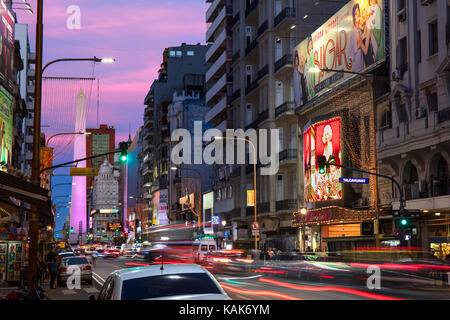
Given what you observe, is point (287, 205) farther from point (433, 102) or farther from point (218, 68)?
point (218, 68)

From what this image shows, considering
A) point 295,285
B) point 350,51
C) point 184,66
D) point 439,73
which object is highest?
point 184,66

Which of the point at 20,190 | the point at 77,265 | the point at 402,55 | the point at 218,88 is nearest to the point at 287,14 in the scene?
the point at 402,55

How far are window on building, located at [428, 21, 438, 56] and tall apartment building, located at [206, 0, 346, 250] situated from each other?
910 inches

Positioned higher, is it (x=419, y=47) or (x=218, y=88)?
(x=218, y=88)

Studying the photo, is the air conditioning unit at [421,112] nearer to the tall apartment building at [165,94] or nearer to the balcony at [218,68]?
the balcony at [218,68]

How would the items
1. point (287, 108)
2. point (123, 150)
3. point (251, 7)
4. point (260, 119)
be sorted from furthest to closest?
point (251, 7) → point (260, 119) → point (287, 108) → point (123, 150)

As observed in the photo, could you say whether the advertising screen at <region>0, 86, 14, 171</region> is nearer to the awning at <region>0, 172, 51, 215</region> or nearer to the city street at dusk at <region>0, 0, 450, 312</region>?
the city street at dusk at <region>0, 0, 450, 312</region>

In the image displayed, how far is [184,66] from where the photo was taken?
139 m


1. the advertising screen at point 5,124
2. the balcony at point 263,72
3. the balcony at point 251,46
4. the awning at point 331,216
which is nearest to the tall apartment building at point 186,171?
the balcony at point 251,46

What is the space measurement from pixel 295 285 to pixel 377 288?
5078 millimetres

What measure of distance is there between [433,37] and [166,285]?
31.9 meters

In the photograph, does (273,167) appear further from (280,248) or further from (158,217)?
(158,217)

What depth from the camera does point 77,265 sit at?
37.5m
